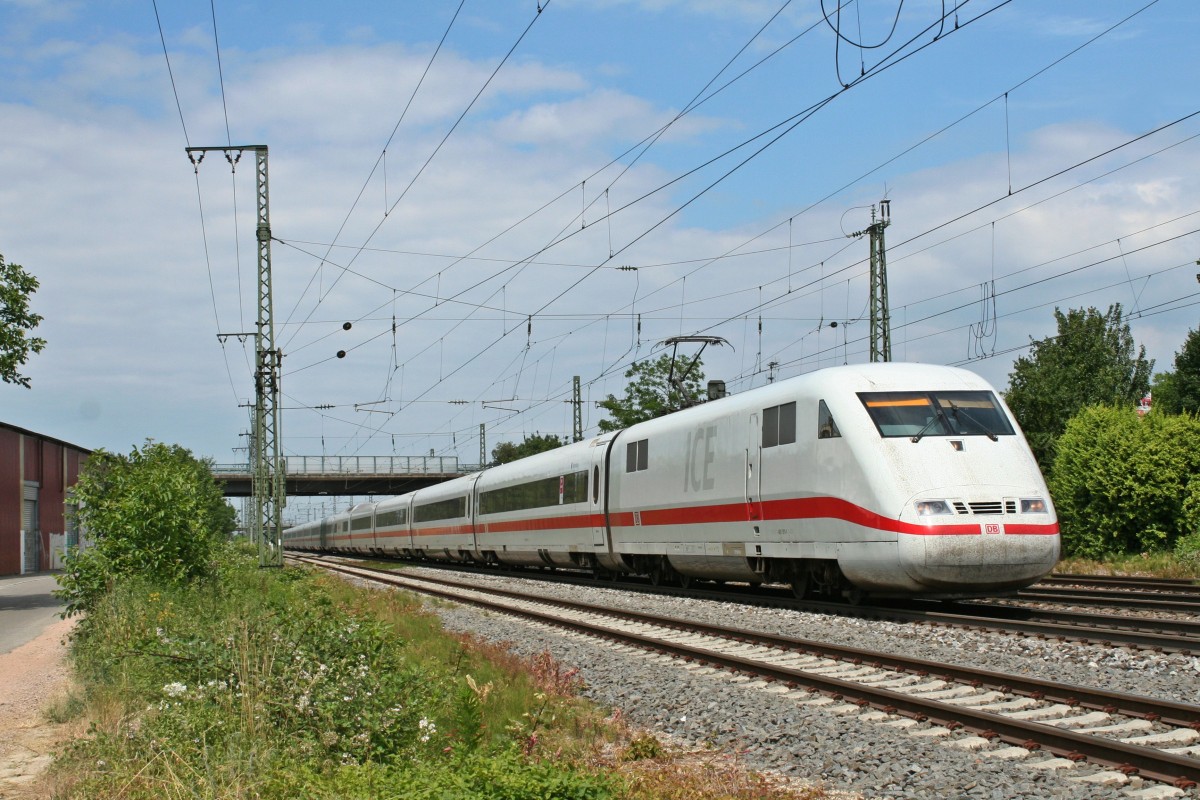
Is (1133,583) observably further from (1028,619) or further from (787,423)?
(787,423)

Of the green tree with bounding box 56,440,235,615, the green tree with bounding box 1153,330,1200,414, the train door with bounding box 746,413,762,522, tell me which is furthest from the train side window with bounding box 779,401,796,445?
the green tree with bounding box 1153,330,1200,414

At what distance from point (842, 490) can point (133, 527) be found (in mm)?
10765

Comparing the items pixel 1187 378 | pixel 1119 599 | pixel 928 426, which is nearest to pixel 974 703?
pixel 928 426

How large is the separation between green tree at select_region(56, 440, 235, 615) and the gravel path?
5.71 metres

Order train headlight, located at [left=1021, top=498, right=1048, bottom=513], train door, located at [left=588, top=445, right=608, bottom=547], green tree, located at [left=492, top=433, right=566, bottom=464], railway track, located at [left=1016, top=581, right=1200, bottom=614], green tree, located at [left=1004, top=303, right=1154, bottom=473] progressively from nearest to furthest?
train headlight, located at [left=1021, top=498, right=1048, bottom=513], railway track, located at [left=1016, top=581, right=1200, bottom=614], train door, located at [left=588, top=445, right=608, bottom=547], green tree, located at [left=1004, top=303, right=1154, bottom=473], green tree, located at [left=492, top=433, right=566, bottom=464]

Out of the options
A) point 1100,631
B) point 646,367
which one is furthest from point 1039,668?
point 646,367

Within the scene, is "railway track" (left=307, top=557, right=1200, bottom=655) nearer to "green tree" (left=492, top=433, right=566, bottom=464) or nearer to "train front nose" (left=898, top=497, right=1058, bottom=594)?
"train front nose" (left=898, top=497, right=1058, bottom=594)

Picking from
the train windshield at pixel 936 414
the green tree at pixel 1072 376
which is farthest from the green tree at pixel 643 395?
the train windshield at pixel 936 414

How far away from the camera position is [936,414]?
15.0 m

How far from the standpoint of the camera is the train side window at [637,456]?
22297mm

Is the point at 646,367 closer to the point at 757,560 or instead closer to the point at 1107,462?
the point at 1107,462

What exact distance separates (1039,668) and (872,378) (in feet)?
19.6

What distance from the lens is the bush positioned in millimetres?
25078

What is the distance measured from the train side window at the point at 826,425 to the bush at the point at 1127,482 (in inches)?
506
